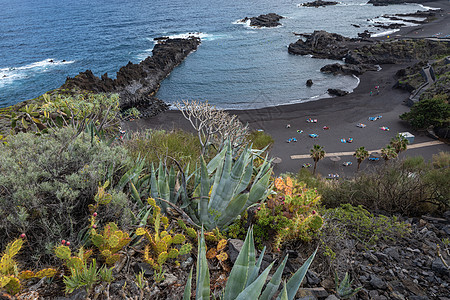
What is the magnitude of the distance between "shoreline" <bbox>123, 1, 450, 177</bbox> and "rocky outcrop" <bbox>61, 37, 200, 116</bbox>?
416cm

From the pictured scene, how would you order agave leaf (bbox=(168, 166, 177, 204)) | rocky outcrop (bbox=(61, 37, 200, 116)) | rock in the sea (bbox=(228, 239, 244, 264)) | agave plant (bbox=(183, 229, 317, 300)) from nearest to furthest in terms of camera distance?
agave plant (bbox=(183, 229, 317, 300)), rock in the sea (bbox=(228, 239, 244, 264)), agave leaf (bbox=(168, 166, 177, 204)), rocky outcrop (bbox=(61, 37, 200, 116))

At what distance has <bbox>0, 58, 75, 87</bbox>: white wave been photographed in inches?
1617

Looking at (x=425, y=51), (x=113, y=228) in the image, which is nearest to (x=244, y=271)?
(x=113, y=228)

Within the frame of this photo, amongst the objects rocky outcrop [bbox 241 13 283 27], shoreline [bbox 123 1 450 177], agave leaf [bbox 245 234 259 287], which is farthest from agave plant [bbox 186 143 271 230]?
rocky outcrop [bbox 241 13 283 27]

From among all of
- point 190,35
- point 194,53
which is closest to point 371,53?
point 194,53

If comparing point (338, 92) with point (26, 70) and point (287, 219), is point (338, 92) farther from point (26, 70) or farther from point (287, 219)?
point (26, 70)

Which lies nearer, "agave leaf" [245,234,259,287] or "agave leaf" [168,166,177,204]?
"agave leaf" [245,234,259,287]

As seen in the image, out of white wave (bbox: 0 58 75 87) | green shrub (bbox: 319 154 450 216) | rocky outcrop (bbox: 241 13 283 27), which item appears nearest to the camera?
green shrub (bbox: 319 154 450 216)

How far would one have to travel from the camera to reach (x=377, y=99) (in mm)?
34781

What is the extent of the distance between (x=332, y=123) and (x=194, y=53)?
120ft

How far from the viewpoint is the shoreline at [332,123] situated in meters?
22.8

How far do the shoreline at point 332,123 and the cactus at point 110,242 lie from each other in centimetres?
1842

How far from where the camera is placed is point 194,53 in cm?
5591

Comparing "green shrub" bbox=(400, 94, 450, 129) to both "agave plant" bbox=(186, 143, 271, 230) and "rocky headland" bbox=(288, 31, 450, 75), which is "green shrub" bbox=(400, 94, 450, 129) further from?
"agave plant" bbox=(186, 143, 271, 230)
